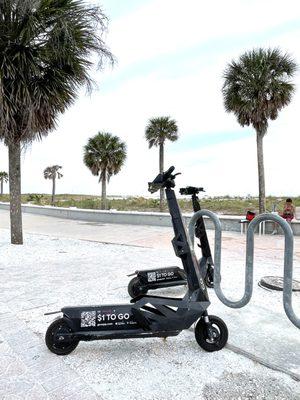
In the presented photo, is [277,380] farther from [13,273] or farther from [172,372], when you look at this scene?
[13,273]

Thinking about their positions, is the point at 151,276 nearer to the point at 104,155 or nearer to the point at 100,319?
the point at 100,319

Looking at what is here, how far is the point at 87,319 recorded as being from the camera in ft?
8.81

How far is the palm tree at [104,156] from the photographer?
81.6 feet

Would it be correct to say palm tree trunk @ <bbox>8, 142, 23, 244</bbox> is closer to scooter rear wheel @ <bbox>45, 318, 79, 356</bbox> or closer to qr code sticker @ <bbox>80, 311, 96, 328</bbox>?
scooter rear wheel @ <bbox>45, 318, 79, 356</bbox>

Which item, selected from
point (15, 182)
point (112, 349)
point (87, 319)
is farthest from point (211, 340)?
point (15, 182)

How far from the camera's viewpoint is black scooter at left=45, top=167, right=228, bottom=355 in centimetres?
268

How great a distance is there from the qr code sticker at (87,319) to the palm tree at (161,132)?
2365 centimetres

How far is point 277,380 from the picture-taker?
92.4 inches

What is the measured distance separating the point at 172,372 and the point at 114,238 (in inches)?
318

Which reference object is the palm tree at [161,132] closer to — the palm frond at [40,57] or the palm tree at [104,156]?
the palm tree at [104,156]

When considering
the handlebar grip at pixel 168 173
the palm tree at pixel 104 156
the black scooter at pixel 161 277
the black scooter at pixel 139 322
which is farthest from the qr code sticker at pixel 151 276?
the palm tree at pixel 104 156

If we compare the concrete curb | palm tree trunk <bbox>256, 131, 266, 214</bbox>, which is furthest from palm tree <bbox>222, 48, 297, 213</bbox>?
the concrete curb

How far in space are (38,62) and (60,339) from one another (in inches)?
267

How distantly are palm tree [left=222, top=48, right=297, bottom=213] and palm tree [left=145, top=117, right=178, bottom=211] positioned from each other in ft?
38.1
